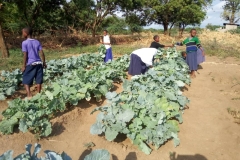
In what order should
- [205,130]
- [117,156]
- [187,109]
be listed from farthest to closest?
[187,109] < [205,130] < [117,156]

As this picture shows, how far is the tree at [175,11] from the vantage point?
18.1m

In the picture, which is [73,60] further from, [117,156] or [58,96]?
[117,156]

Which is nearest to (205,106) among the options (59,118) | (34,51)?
(59,118)

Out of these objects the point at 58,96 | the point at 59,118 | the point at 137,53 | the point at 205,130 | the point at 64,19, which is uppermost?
the point at 64,19

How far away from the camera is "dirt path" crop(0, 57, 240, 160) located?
3.02m

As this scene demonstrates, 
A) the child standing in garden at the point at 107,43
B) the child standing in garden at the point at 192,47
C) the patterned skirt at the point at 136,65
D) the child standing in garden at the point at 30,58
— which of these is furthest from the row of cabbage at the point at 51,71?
the child standing in garden at the point at 192,47

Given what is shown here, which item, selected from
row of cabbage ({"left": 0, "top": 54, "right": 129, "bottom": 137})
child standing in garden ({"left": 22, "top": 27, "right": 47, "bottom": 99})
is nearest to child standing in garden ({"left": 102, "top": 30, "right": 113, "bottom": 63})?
row of cabbage ({"left": 0, "top": 54, "right": 129, "bottom": 137})

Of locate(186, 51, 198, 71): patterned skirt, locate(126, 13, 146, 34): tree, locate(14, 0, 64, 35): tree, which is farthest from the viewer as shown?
locate(126, 13, 146, 34): tree

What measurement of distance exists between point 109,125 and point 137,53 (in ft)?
9.01

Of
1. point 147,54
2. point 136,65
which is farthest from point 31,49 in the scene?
point 147,54

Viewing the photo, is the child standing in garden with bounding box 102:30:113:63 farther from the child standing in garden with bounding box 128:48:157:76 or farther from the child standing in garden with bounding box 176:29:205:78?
the child standing in garden with bounding box 176:29:205:78

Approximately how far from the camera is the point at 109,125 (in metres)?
3.05

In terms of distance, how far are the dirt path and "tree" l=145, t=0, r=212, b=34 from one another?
14784mm

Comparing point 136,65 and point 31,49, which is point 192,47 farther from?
point 31,49
